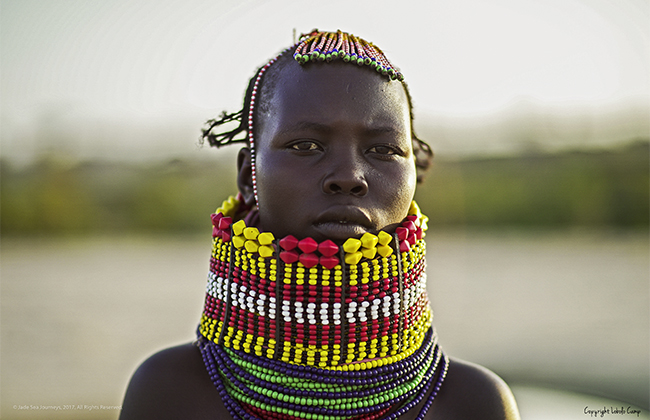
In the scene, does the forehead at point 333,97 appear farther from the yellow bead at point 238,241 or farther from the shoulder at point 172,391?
the shoulder at point 172,391

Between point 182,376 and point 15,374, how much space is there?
574 cm

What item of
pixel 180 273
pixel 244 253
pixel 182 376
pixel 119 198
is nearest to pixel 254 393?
pixel 182 376

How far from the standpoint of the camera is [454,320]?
8367mm

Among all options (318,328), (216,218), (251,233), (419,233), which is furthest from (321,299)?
(216,218)

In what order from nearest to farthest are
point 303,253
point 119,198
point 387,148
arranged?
point 303,253 < point 387,148 < point 119,198

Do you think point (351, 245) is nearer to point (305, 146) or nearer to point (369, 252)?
point (369, 252)

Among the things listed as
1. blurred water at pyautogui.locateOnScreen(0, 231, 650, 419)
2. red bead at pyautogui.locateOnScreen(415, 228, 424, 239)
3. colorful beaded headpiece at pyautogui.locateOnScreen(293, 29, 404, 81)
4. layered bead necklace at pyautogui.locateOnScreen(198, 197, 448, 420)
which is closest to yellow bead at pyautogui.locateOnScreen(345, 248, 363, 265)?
layered bead necklace at pyautogui.locateOnScreen(198, 197, 448, 420)

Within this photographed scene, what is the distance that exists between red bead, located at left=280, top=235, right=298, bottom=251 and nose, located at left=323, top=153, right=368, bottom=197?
177mm

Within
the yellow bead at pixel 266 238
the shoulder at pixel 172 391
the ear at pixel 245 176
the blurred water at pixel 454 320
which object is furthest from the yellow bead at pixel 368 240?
the blurred water at pixel 454 320

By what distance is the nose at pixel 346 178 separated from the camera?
167 centimetres

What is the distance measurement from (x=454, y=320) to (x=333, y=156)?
7.17m

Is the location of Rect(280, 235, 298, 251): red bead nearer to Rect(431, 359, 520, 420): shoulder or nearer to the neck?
the neck

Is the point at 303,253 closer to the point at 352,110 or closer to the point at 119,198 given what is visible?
the point at 352,110

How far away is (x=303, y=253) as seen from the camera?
1673 millimetres
